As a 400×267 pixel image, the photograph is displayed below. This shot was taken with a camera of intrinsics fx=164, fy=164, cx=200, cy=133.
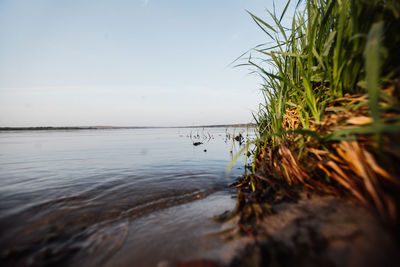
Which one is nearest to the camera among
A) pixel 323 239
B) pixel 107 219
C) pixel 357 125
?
pixel 323 239

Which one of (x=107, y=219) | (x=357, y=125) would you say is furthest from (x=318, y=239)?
(x=107, y=219)

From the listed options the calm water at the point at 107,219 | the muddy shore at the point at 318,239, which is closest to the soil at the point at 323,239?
the muddy shore at the point at 318,239

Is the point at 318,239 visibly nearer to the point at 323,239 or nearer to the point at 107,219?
the point at 323,239

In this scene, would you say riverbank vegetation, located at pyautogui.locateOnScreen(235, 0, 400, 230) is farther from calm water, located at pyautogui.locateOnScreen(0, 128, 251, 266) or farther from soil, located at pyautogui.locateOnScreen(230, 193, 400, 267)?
calm water, located at pyautogui.locateOnScreen(0, 128, 251, 266)

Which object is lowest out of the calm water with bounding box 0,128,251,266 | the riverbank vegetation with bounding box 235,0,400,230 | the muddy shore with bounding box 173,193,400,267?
the calm water with bounding box 0,128,251,266

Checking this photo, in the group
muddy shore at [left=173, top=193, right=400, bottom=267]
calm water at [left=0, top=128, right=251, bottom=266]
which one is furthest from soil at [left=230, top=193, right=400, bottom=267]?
calm water at [left=0, top=128, right=251, bottom=266]

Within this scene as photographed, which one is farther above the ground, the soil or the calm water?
the soil

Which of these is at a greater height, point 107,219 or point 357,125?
point 357,125

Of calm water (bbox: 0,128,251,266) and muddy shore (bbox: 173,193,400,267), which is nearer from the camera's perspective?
muddy shore (bbox: 173,193,400,267)

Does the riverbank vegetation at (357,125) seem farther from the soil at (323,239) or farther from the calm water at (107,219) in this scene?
the calm water at (107,219)

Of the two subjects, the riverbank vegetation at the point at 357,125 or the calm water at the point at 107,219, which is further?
the calm water at the point at 107,219

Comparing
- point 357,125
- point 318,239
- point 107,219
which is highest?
point 357,125

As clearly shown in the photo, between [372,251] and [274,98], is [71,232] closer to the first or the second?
[372,251]

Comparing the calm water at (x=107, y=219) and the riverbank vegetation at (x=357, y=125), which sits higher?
the riverbank vegetation at (x=357, y=125)
